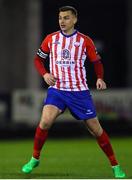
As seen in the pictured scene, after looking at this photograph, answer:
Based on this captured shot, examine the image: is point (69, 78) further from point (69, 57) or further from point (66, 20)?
point (66, 20)

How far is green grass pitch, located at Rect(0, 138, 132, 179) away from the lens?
1146cm

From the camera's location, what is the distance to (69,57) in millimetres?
11016

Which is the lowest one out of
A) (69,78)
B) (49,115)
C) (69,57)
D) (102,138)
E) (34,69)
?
(34,69)

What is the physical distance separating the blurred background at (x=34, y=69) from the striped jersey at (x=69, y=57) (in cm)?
1010

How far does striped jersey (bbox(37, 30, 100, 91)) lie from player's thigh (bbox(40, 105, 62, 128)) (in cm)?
28

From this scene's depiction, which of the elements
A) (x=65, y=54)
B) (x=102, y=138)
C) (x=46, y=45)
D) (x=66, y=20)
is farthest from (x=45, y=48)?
(x=102, y=138)

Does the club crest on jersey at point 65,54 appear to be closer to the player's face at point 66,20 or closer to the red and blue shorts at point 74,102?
the player's face at point 66,20

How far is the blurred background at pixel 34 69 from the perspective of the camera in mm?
21312

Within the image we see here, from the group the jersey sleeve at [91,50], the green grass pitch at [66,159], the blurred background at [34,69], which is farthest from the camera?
the blurred background at [34,69]

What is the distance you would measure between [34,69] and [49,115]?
15968 mm

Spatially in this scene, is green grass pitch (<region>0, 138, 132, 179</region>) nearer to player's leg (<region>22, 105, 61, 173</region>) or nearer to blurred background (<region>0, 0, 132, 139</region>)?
player's leg (<region>22, 105, 61, 173</region>)

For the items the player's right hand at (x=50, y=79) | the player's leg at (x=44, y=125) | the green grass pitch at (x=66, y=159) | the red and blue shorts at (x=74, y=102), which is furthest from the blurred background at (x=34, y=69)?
the player's right hand at (x=50, y=79)

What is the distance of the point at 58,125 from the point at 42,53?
10.3 meters

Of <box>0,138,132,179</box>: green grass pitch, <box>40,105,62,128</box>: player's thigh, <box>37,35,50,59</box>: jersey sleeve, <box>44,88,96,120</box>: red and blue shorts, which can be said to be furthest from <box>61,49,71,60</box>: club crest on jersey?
<box>0,138,132,179</box>: green grass pitch
